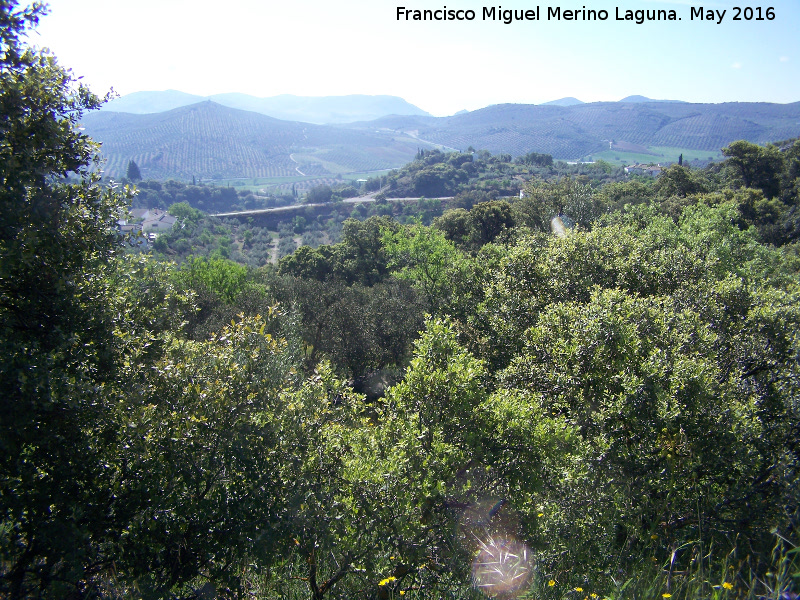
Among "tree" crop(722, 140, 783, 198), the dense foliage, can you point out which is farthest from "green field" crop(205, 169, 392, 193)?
the dense foliage

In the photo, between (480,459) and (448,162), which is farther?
(448,162)

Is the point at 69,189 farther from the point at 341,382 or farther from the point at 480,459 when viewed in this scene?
the point at 480,459

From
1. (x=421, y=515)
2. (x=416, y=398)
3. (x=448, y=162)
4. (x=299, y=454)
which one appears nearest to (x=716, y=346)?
(x=416, y=398)

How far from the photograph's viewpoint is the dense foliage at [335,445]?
17.7ft

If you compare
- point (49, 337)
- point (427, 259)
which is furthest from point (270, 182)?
point (49, 337)

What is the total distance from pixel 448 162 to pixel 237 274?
121 metres

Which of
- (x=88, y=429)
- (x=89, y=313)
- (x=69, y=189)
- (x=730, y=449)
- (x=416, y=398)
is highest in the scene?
(x=69, y=189)

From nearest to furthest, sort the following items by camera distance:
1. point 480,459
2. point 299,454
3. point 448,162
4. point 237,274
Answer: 1. point 299,454
2. point 480,459
3. point 237,274
4. point 448,162

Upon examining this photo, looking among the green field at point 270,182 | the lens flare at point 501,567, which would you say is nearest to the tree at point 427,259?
the lens flare at point 501,567

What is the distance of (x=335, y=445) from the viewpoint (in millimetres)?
7453

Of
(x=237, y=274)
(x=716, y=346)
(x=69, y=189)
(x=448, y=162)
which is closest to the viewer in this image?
(x=69, y=189)

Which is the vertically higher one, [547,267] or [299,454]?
[547,267]

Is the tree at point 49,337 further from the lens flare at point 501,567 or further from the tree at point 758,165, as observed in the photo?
the tree at point 758,165

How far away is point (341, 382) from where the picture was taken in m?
8.23
